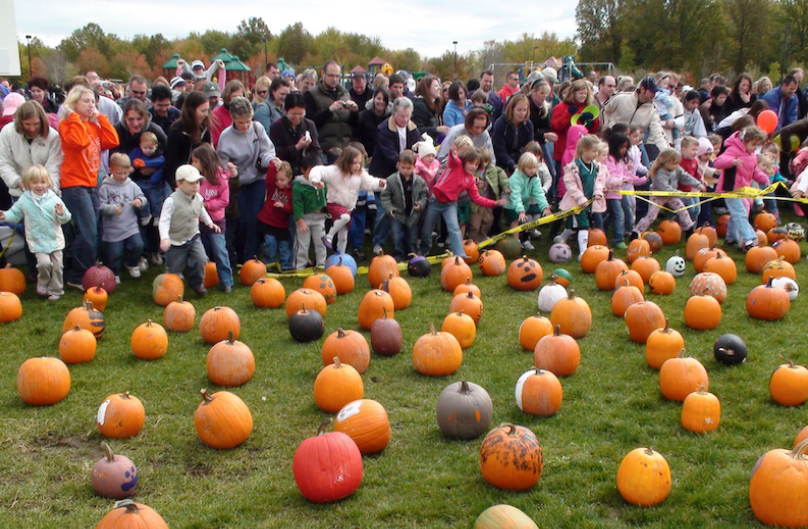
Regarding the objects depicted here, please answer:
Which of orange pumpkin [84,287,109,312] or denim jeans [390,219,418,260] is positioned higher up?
denim jeans [390,219,418,260]

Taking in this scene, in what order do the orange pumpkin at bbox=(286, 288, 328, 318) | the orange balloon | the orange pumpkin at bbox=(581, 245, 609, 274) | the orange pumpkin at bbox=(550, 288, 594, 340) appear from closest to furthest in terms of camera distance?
the orange pumpkin at bbox=(550, 288, 594, 340) < the orange pumpkin at bbox=(286, 288, 328, 318) < the orange pumpkin at bbox=(581, 245, 609, 274) < the orange balloon

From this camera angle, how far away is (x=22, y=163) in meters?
9.07

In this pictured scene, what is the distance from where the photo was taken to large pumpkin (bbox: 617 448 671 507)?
4.26 m

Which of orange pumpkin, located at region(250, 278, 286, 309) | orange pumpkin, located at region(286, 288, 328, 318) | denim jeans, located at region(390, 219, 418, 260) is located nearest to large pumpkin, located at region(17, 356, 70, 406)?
orange pumpkin, located at region(286, 288, 328, 318)

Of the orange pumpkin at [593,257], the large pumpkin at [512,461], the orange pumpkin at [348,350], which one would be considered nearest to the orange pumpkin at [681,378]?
the large pumpkin at [512,461]

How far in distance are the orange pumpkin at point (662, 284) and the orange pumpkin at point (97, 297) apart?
700cm

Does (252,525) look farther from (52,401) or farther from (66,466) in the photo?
(52,401)

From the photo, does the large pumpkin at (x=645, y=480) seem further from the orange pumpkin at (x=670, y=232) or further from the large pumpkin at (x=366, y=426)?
the orange pumpkin at (x=670, y=232)

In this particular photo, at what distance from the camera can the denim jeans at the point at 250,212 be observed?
10.5 m

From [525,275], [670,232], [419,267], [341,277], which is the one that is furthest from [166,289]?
[670,232]

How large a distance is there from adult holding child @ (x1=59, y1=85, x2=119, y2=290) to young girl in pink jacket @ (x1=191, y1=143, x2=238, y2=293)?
1217 mm

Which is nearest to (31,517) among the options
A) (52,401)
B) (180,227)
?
(52,401)

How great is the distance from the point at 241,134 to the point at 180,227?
1.86 m

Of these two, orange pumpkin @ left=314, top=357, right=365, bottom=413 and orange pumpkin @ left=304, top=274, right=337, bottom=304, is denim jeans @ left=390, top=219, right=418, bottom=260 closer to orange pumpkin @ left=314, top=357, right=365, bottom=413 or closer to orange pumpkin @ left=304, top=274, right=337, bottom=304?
orange pumpkin @ left=304, top=274, right=337, bottom=304
